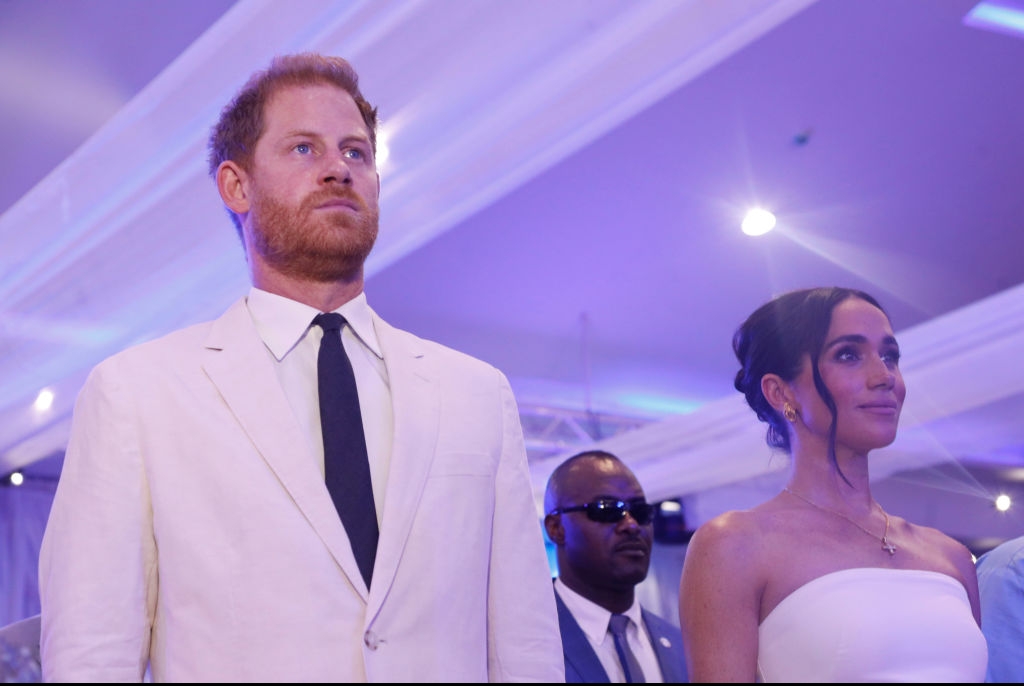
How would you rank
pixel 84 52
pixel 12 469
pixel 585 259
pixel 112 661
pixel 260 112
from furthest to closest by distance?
1. pixel 12 469
2. pixel 585 259
3. pixel 84 52
4. pixel 260 112
5. pixel 112 661

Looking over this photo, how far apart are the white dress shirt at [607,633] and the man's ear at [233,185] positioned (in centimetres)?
195

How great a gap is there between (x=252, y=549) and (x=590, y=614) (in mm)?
2227

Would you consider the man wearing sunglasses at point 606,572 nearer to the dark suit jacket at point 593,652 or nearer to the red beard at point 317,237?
the dark suit jacket at point 593,652

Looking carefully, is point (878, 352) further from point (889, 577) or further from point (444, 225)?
point (444, 225)

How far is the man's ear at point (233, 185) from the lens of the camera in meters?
2.06

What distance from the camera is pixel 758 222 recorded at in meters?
6.14

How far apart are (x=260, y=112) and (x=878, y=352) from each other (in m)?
1.37

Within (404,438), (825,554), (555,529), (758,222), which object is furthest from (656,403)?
(404,438)

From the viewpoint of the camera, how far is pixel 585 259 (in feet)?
21.6

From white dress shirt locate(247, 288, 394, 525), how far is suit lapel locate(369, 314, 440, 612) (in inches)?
1.3

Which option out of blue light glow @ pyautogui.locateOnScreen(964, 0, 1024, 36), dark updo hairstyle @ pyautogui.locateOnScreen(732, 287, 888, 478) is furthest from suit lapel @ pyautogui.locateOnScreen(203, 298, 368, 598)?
blue light glow @ pyautogui.locateOnScreen(964, 0, 1024, 36)

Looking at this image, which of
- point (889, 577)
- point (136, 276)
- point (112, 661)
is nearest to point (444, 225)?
point (136, 276)

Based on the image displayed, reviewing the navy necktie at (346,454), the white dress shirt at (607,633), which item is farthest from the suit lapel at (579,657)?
the navy necktie at (346,454)

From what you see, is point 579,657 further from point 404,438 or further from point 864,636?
point 404,438
